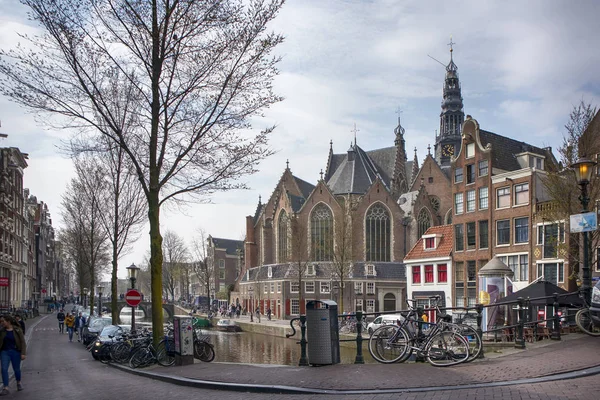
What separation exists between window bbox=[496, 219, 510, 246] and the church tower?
161 feet

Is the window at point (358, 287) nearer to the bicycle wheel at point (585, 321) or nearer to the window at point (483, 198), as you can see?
the window at point (483, 198)

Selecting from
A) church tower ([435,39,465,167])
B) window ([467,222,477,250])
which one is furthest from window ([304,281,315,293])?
church tower ([435,39,465,167])

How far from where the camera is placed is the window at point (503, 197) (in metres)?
39.7

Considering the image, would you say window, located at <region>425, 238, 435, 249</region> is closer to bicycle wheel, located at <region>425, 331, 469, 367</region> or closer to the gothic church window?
the gothic church window

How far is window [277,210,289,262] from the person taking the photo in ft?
232

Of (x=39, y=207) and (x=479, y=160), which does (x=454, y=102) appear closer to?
(x=479, y=160)

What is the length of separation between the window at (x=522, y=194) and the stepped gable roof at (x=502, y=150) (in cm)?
308

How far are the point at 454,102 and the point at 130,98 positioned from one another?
254ft

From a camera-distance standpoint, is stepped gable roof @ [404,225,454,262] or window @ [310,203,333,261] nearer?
stepped gable roof @ [404,225,454,262]

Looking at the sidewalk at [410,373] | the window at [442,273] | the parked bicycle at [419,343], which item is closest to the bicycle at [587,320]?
the sidewalk at [410,373]

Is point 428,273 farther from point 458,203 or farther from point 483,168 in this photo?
point 483,168

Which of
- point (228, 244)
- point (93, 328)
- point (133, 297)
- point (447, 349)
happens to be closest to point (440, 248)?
point (93, 328)

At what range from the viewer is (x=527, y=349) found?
12086 mm

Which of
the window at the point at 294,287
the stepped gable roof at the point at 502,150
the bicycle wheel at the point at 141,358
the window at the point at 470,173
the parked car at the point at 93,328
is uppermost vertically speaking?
the stepped gable roof at the point at 502,150
